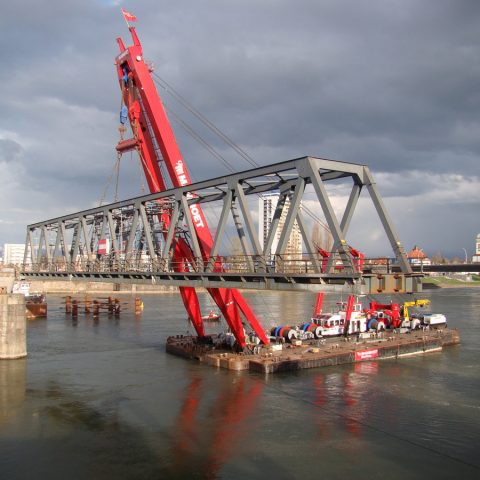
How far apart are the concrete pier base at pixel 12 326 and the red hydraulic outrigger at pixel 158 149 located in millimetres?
11519

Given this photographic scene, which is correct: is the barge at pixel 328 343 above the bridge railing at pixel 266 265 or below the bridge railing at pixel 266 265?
below

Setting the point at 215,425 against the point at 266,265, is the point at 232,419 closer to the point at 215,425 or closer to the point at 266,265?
the point at 215,425

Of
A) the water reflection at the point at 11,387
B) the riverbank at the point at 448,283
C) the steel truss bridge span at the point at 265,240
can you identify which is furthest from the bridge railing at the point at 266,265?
the riverbank at the point at 448,283

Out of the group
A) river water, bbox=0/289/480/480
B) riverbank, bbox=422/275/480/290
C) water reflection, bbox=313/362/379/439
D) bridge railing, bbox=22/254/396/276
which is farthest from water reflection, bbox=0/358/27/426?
riverbank, bbox=422/275/480/290

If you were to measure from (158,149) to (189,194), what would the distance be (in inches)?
256

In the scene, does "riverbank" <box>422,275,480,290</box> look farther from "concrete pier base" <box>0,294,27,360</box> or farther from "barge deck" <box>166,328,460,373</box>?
"concrete pier base" <box>0,294,27,360</box>

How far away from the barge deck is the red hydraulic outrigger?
1573 millimetres

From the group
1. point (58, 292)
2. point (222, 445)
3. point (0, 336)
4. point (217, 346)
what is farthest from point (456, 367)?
point (58, 292)

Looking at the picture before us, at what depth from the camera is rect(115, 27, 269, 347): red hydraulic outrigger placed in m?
33.3

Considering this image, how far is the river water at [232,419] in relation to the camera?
1894 centimetres

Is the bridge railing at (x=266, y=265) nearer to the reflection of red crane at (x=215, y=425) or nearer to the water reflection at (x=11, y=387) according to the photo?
the reflection of red crane at (x=215, y=425)

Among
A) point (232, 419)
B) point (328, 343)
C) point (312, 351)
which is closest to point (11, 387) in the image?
point (232, 419)

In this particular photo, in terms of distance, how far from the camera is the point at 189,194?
3177cm

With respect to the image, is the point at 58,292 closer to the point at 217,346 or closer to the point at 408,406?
the point at 217,346
